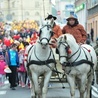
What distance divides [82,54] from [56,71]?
3.91 feet

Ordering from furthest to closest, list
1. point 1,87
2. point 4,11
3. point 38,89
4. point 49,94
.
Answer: point 4,11, point 1,87, point 49,94, point 38,89

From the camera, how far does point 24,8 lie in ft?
557

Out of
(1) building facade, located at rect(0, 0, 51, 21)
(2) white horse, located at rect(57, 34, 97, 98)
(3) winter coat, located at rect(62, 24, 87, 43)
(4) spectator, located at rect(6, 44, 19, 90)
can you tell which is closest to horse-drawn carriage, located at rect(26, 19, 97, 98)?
(2) white horse, located at rect(57, 34, 97, 98)

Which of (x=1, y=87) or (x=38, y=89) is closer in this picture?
(x=38, y=89)

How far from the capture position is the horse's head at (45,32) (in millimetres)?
12316

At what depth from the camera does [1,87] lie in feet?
65.7

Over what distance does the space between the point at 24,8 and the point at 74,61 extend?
158 meters

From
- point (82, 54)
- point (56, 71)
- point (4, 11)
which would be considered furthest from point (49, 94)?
point (4, 11)

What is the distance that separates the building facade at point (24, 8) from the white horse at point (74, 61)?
495 feet

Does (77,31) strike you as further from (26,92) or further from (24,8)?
(24,8)

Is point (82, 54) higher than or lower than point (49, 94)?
higher

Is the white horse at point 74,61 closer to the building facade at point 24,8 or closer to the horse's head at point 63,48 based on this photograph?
the horse's head at point 63,48

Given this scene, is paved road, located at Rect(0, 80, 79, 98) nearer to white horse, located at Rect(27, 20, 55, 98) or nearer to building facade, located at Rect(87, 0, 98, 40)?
white horse, located at Rect(27, 20, 55, 98)

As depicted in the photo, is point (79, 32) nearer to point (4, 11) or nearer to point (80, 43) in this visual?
point (80, 43)
